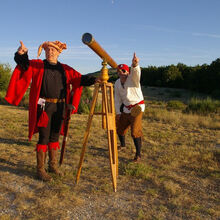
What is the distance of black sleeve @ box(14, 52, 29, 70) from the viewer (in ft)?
9.56

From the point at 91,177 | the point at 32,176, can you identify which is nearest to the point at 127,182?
the point at 91,177

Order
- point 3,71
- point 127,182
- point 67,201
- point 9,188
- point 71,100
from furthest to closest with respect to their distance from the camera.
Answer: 1. point 3,71
2. point 71,100
3. point 127,182
4. point 9,188
5. point 67,201

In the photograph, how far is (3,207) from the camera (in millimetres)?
2545

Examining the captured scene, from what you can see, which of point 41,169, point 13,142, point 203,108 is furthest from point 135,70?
point 203,108

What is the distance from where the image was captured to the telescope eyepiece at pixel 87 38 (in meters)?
2.65

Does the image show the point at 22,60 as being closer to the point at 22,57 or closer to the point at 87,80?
the point at 22,57

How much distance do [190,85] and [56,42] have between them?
2842 centimetres

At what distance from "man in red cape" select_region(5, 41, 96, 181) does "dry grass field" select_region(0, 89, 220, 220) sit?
48cm

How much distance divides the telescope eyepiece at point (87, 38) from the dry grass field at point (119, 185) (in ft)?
6.22

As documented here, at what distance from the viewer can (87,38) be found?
105 inches

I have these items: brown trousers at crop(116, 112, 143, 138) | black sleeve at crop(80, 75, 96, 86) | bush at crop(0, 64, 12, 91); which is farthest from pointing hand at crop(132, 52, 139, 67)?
bush at crop(0, 64, 12, 91)

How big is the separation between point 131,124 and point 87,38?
207cm

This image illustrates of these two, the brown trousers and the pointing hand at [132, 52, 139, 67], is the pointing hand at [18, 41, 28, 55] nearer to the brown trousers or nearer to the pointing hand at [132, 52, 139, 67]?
the pointing hand at [132, 52, 139, 67]

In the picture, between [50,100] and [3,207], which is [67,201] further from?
[50,100]
